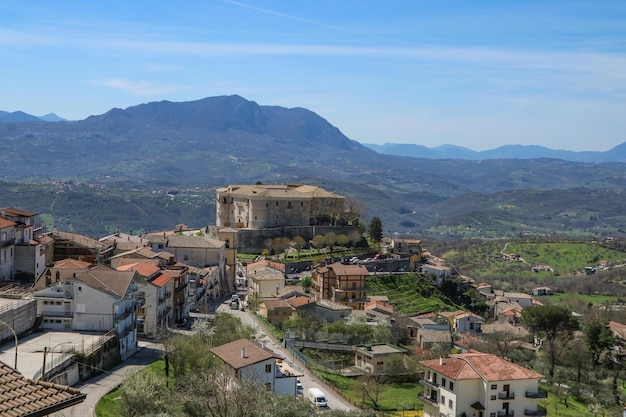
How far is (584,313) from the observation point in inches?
2953

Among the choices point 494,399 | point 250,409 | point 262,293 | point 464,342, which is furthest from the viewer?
point 262,293

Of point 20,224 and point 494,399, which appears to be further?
point 20,224

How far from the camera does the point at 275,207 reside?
75875 mm

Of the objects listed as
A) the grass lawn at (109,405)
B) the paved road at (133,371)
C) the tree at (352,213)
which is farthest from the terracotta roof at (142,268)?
the tree at (352,213)

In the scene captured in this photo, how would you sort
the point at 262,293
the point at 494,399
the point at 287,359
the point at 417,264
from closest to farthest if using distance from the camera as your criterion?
the point at 494,399, the point at 287,359, the point at 262,293, the point at 417,264

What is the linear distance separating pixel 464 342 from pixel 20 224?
101 ft

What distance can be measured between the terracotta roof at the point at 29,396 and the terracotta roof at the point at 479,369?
28063mm

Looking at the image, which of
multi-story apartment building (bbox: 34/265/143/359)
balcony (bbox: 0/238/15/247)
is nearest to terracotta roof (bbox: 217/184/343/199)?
balcony (bbox: 0/238/15/247)

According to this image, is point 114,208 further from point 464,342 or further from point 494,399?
point 494,399

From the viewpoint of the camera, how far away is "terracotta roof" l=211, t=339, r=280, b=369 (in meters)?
31.5

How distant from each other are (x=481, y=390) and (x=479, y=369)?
0.98m

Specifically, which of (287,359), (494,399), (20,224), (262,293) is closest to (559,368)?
(494,399)

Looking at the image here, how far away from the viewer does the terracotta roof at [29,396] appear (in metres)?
8.14

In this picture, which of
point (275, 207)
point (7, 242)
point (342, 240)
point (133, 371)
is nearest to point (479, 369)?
point (133, 371)
